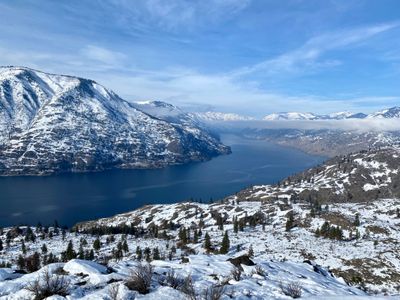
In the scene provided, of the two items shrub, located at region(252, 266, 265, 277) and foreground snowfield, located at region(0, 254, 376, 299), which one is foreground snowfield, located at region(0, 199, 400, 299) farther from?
shrub, located at region(252, 266, 265, 277)

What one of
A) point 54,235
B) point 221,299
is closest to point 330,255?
point 221,299

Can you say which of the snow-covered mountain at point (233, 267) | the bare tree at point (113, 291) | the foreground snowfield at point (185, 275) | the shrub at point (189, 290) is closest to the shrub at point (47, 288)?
the snow-covered mountain at point (233, 267)

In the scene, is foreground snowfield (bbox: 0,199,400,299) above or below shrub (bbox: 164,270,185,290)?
below

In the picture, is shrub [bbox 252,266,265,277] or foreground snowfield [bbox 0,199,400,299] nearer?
foreground snowfield [bbox 0,199,400,299]

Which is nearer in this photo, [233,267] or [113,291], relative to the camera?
[113,291]

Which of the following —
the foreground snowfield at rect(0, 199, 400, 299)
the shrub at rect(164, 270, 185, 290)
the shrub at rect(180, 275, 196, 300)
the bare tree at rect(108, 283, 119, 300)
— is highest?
the bare tree at rect(108, 283, 119, 300)

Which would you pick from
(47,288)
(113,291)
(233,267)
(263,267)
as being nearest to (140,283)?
(113,291)

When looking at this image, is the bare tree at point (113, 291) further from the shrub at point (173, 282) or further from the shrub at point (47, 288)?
the shrub at point (173, 282)

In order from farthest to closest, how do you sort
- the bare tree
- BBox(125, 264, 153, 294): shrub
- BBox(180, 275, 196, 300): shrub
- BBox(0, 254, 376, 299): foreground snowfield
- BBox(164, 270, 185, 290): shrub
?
BBox(164, 270, 185, 290): shrub < BBox(125, 264, 153, 294): shrub < BBox(0, 254, 376, 299): foreground snowfield < BBox(180, 275, 196, 300): shrub < the bare tree

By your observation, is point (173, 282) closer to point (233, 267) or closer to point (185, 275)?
point (185, 275)

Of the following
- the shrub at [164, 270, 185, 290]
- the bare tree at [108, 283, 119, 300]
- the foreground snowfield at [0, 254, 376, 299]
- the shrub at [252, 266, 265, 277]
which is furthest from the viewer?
the shrub at [252, 266, 265, 277]

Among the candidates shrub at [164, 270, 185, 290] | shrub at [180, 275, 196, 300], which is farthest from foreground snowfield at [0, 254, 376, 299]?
shrub at [164, 270, 185, 290]

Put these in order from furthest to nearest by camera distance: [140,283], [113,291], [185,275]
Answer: [185,275]
[140,283]
[113,291]

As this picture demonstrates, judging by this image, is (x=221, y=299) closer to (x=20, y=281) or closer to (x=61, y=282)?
(x=61, y=282)
